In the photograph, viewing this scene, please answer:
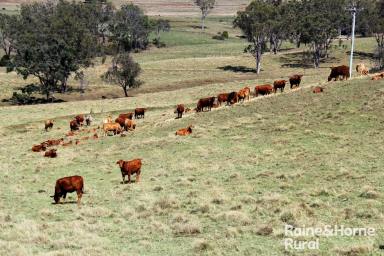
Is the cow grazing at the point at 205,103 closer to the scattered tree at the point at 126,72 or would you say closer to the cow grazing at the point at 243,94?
the cow grazing at the point at 243,94

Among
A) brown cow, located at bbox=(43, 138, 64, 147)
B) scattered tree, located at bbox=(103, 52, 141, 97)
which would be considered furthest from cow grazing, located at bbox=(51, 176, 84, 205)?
scattered tree, located at bbox=(103, 52, 141, 97)

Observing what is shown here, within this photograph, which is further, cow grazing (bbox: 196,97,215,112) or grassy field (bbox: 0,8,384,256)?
cow grazing (bbox: 196,97,215,112)

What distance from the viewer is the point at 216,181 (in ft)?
78.2

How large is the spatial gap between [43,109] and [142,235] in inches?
1838

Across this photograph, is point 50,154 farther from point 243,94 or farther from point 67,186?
point 243,94

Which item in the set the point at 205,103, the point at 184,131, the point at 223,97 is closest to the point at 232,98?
the point at 223,97

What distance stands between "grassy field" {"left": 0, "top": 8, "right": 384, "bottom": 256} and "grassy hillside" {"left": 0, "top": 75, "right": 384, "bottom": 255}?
0.21 ft

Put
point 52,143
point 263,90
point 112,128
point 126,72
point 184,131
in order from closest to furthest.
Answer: point 184,131 → point 52,143 → point 112,128 → point 263,90 → point 126,72

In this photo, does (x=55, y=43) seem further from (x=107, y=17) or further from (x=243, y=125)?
(x=107, y=17)

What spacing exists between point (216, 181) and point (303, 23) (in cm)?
8405

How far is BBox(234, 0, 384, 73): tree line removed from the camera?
3804 inches
